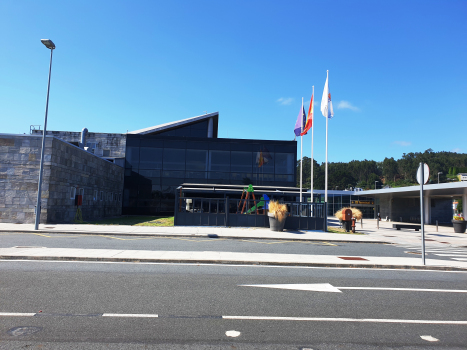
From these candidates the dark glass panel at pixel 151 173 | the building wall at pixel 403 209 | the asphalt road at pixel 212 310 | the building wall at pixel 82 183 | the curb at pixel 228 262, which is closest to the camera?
the asphalt road at pixel 212 310

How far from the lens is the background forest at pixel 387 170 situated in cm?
12288

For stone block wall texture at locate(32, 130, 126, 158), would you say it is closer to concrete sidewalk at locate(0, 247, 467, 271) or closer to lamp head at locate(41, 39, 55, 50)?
lamp head at locate(41, 39, 55, 50)

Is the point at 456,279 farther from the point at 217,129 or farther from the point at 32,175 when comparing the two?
the point at 217,129

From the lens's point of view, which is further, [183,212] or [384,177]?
[384,177]

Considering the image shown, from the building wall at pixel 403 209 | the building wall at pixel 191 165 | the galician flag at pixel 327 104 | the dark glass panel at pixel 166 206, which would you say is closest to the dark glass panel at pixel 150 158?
the building wall at pixel 191 165

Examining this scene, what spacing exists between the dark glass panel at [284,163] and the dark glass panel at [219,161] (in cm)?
556

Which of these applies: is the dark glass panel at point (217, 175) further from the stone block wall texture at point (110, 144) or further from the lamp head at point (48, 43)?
the lamp head at point (48, 43)

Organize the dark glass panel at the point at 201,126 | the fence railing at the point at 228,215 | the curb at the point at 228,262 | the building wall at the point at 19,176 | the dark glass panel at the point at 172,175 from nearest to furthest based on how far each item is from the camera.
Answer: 1. the curb at the point at 228,262
2. the building wall at the point at 19,176
3. the fence railing at the point at 228,215
4. the dark glass panel at the point at 172,175
5. the dark glass panel at the point at 201,126

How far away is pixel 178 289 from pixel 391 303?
426 centimetres

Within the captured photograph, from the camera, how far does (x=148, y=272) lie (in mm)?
8125

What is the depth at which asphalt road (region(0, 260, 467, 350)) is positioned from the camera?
4.30m

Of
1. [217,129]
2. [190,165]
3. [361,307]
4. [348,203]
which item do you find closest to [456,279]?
[361,307]

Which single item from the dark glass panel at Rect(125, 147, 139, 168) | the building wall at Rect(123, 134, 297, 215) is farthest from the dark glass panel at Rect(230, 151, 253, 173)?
the dark glass panel at Rect(125, 147, 139, 168)

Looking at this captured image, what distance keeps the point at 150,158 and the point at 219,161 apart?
306 inches
